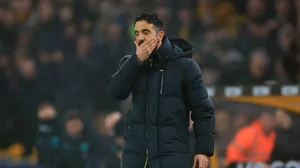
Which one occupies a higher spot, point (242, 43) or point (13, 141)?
point (242, 43)

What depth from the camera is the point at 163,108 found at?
14.8 feet

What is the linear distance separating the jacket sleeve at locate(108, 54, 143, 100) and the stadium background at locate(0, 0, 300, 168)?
3118 millimetres

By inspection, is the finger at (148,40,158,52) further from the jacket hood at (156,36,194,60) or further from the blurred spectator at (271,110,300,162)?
the blurred spectator at (271,110,300,162)

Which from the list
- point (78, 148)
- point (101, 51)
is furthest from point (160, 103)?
point (101, 51)

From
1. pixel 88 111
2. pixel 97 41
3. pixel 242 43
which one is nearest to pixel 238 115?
pixel 242 43

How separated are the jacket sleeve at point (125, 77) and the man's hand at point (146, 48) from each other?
0.05 m

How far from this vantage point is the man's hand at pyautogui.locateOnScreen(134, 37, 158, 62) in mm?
4387

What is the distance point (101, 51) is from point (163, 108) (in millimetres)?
6549

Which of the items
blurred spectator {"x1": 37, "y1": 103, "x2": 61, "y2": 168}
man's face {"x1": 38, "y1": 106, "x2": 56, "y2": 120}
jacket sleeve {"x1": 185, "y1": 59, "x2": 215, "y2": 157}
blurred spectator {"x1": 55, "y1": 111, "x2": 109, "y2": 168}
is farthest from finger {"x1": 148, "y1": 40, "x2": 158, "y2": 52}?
man's face {"x1": 38, "y1": 106, "x2": 56, "y2": 120}

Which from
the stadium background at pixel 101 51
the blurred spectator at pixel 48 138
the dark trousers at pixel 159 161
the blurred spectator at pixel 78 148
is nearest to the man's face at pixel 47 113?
the blurred spectator at pixel 48 138

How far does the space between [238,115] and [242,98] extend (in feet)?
0.68

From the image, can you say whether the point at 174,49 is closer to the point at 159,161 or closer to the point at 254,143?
the point at 159,161

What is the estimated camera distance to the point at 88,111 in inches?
404

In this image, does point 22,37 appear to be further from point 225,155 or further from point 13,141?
point 225,155
